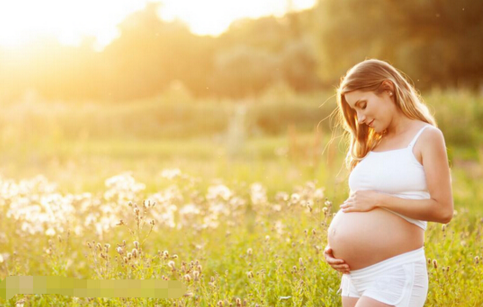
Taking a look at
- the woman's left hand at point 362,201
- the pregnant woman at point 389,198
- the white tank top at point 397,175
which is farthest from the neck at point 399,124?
the woman's left hand at point 362,201

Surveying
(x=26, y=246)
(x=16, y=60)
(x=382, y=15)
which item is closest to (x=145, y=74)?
(x=16, y=60)

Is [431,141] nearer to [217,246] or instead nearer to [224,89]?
[217,246]

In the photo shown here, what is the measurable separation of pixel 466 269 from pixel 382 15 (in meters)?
25.3

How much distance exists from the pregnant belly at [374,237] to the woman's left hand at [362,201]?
0.05m

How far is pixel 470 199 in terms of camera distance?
7957mm

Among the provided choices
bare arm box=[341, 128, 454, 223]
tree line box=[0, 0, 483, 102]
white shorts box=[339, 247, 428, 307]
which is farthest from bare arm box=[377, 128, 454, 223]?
tree line box=[0, 0, 483, 102]

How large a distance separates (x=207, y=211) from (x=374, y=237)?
2.71 m

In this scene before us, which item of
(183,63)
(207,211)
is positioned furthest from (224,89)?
(207,211)

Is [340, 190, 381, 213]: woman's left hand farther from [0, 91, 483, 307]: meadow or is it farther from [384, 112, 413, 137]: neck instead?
[0, 91, 483, 307]: meadow

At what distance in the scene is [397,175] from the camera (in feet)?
8.68

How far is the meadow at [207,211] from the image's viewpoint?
3.42 m

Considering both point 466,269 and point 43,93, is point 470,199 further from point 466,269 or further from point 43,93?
point 43,93

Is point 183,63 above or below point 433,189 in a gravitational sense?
above

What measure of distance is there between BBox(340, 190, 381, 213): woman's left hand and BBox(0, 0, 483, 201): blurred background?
516 millimetres
